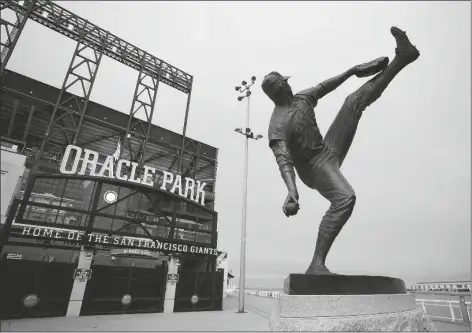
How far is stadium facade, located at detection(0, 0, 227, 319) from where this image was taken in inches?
411

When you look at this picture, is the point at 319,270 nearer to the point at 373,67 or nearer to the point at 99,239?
the point at 373,67

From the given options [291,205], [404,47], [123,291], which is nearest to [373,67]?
[404,47]

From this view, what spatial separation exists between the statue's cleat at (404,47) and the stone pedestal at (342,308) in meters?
2.45

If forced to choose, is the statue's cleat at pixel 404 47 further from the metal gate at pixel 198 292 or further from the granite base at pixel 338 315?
the metal gate at pixel 198 292

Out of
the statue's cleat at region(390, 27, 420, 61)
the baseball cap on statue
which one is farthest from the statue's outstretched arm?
the statue's cleat at region(390, 27, 420, 61)

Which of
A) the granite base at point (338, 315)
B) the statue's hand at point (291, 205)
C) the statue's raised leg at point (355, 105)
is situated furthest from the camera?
the statue's raised leg at point (355, 105)

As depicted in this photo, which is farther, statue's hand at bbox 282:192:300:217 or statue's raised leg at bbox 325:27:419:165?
statue's raised leg at bbox 325:27:419:165

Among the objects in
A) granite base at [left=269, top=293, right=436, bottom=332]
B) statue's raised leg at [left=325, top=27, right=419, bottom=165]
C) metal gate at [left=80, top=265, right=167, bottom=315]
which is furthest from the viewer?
metal gate at [left=80, top=265, right=167, bottom=315]

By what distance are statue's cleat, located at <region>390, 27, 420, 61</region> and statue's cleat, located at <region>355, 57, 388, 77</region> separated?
Result: 185mm

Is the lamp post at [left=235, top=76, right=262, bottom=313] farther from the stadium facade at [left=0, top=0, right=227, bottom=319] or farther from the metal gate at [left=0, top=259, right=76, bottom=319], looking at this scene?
the metal gate at [left=0, top=259, right=76, bottom=319]

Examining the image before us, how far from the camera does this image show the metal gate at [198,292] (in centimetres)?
1314

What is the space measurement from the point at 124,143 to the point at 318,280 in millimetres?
20686

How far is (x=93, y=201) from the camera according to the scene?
1266 centimetres

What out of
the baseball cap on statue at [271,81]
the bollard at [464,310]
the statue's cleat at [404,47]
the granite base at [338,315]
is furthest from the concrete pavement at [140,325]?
the statue's cleat at [404,47]
